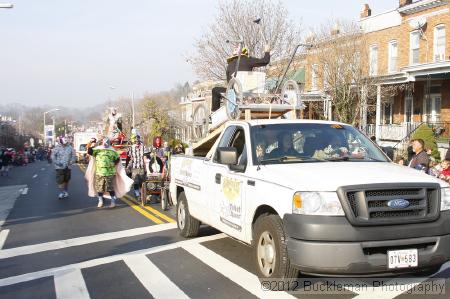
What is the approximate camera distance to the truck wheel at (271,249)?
5.09m

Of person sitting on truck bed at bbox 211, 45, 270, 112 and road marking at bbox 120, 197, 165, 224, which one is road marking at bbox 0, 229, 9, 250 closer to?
road marking at bbox 120, 197, 165, 224

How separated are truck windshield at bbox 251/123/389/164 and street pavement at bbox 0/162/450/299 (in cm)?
143

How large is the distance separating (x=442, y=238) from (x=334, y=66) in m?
19.3

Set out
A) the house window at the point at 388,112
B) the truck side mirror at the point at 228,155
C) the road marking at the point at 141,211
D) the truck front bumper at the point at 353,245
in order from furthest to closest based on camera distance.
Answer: the house window at the point at 388,112 → the road marking at the point at 141,211 → the truck side mirror at the point at 228,155 → the truck front bumper at the point at 353,245

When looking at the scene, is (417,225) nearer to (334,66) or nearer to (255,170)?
(255,170)

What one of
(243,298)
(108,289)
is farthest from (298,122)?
(108,289)

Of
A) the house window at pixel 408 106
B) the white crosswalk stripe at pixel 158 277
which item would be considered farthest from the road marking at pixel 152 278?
the house window at pixel 408 106

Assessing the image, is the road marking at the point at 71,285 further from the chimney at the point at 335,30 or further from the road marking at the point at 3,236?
the chimney at the point at 335,30

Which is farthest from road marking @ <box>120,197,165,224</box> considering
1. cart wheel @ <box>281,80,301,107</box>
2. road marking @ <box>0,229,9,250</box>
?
cart wheel @ <box>281,80,301,107</box>

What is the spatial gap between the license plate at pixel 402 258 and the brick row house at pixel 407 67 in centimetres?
1823

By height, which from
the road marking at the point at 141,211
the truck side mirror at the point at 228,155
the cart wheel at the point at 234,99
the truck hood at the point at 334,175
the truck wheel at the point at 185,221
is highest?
the cart wheel at the point at 234,99

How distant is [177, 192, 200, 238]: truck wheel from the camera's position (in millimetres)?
8156

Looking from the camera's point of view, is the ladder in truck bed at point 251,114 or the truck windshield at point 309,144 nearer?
the truck windshield at point 309,144

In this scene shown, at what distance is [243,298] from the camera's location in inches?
206
